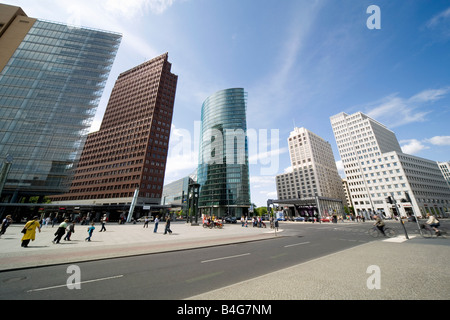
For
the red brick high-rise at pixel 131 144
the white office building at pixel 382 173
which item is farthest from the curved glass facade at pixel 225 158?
the white office building at pixel 382 173

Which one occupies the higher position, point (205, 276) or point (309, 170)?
point (309, 170)

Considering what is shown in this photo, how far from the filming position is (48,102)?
52562 millimetres

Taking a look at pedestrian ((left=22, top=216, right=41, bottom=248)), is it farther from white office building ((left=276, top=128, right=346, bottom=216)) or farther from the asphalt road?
white office building ((left=276, top=128, right=346, bottom=216))

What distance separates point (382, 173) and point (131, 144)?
118 m

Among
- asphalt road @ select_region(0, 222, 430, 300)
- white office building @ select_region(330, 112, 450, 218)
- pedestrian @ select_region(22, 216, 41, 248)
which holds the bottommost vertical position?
asphalt road @ select_region(0, 222, 430, 300)

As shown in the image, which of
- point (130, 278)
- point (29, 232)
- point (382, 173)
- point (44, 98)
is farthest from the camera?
point (382, 173)

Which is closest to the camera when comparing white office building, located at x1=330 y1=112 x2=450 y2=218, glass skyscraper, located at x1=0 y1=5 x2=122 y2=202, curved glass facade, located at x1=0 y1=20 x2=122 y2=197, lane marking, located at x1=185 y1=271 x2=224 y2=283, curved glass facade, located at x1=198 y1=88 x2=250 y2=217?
lane marking, located at x1=185 y1=271 x2=224 y2=283

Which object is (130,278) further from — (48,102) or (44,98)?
(44,98)

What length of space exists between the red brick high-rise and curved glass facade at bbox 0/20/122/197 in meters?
14.6

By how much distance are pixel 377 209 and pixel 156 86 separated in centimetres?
12101

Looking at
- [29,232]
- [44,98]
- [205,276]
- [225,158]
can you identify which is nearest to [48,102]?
[44,98]

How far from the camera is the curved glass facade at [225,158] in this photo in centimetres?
8600

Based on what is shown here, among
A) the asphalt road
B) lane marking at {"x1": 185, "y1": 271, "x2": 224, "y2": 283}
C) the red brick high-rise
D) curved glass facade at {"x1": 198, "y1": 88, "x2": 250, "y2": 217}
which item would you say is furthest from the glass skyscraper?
lane marking at {"x1": 185, "y1": 271, "x2": 224, "y2": 283}

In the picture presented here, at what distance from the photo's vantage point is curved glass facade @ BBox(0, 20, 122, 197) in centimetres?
4662
